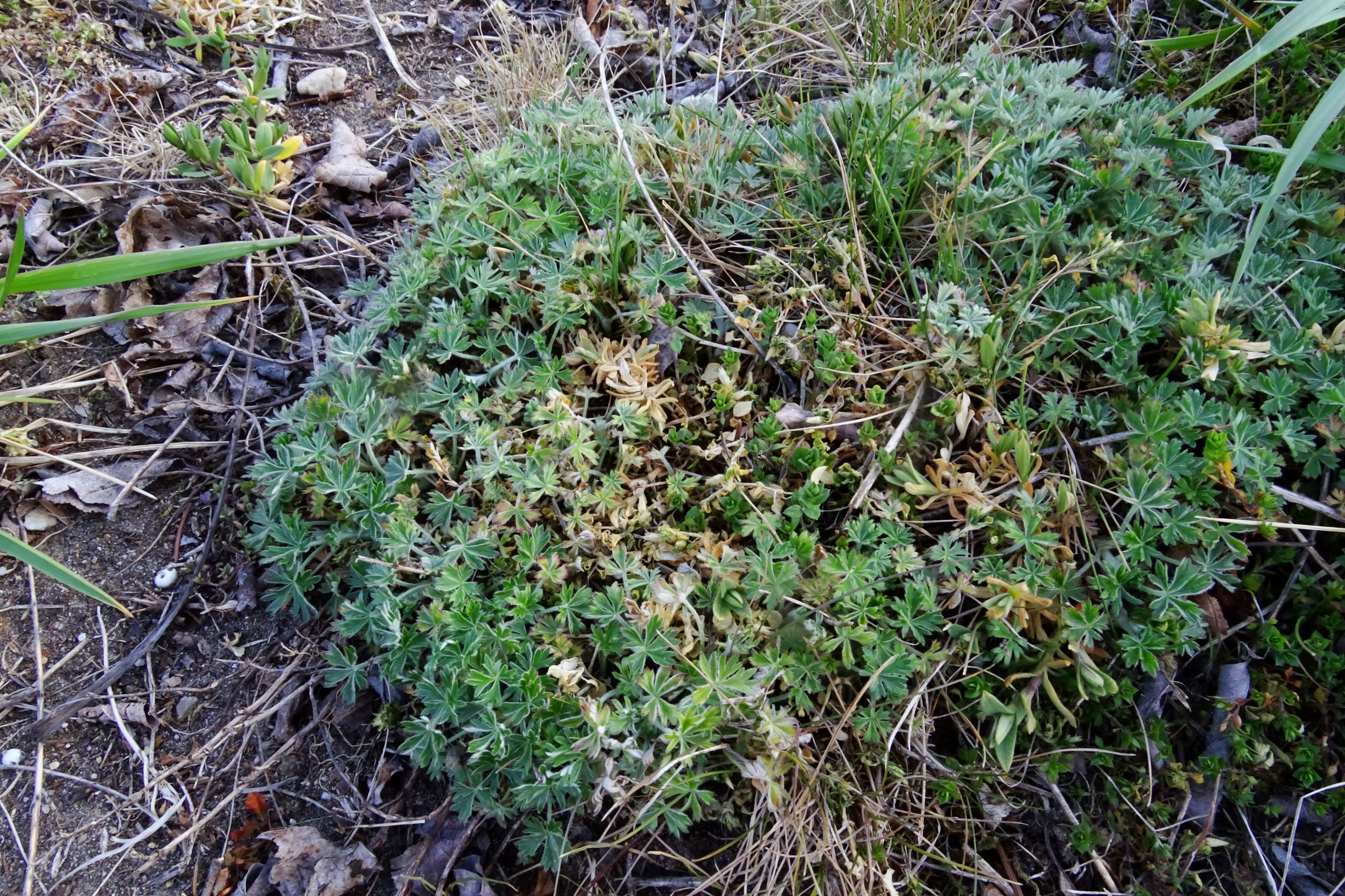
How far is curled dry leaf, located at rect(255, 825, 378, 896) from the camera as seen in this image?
2.06 metres

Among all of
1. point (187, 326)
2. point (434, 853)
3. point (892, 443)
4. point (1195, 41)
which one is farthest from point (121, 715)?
point (1195, 41)

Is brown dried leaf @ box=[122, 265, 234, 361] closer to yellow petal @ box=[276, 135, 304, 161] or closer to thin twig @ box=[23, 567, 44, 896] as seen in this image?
yellow petal @ box=[276, 135, 304, 161]

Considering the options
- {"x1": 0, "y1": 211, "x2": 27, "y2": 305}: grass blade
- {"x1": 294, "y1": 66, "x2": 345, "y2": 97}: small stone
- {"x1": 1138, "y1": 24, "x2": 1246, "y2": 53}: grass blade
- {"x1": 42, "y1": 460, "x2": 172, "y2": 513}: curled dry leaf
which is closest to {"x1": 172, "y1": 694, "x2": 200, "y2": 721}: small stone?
{"x1": 42, "y1": 460, "x2": 172, "y2": 513}: curled dry leaf

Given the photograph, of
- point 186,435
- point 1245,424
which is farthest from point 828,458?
point 186,435

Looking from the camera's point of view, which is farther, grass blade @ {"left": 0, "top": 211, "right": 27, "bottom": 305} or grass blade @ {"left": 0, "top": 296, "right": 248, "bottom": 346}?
grass blade @ {"left": 0, "top": 296, "right": 248, "bottom": 346}

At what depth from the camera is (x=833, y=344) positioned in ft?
7.52

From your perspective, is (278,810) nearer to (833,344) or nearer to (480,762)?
(480,762)

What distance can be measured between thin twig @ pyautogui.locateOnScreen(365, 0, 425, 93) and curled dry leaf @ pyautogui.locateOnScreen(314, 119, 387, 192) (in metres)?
0.41

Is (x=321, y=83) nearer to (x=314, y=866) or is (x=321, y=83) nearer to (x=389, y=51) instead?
(x=389, y=51)

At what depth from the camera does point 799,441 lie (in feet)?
7.34

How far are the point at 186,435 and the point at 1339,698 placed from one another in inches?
135

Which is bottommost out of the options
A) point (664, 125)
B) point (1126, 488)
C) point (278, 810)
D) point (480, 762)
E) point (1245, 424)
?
point (278, 810)

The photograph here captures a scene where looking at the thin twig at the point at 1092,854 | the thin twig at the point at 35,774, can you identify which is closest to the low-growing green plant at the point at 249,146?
the thin twig at the point at 35,774

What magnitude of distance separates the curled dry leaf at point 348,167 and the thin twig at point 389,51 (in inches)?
16.1
